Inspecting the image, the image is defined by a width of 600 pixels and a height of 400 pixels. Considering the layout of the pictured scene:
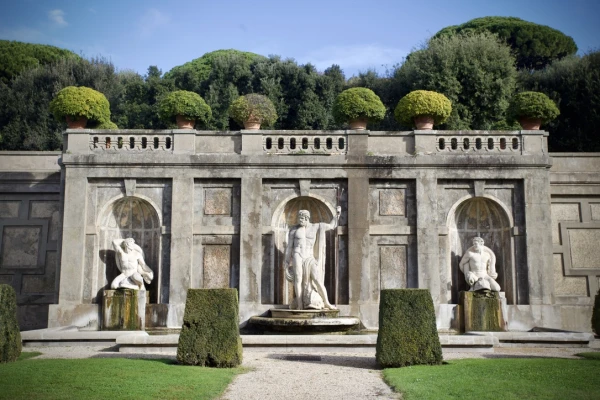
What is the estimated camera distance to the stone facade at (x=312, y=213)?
72.9ft

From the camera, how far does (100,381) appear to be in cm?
1217

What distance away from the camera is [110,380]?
40.3ft

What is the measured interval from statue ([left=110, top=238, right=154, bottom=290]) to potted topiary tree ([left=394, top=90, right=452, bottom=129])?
9552 mm

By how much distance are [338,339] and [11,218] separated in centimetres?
1387

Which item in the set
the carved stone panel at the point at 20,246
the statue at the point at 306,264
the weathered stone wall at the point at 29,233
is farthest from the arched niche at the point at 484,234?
the carved stone panel at the point at 20,246

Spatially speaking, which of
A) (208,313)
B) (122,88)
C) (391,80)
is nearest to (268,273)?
(208,313)

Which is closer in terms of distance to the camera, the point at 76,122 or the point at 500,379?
the point at 500,379

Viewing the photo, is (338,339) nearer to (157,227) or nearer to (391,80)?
(157,227)

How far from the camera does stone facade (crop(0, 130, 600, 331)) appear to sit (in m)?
22.2

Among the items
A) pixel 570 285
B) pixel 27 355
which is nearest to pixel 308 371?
pixel 27 355

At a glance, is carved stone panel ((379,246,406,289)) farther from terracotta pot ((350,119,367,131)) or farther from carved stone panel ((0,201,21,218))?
carved stone panel ((0,201,21,218))

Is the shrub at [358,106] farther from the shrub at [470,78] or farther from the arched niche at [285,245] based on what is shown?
the shrub at [470,78]

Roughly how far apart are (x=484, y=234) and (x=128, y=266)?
11.3m

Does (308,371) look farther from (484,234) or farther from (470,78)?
(470,78)
